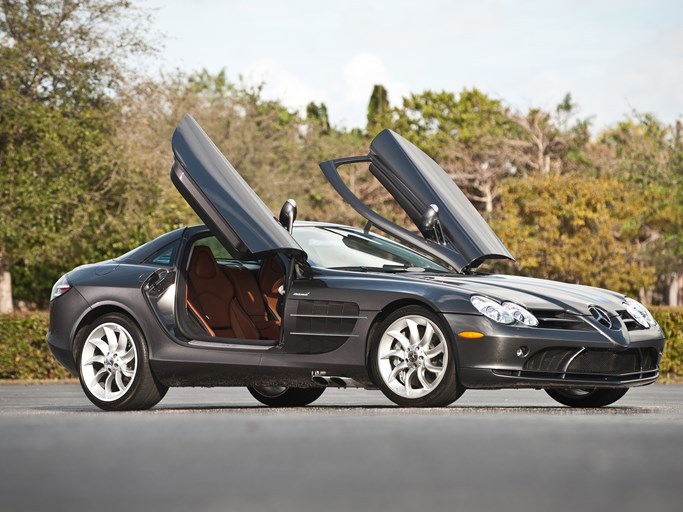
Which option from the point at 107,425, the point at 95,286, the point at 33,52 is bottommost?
the point at 107,425

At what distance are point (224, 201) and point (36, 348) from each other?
927cm

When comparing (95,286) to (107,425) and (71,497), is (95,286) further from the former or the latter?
(71,497)

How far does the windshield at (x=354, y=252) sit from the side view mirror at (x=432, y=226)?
0.69 feet

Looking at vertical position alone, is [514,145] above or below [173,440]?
above

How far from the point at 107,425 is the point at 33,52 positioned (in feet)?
72.3

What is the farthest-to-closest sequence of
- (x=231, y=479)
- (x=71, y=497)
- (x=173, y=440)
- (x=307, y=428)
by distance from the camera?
(x=307, y=428) → (x=173, y=440) → (x=231, y=479) → (x=71, y=497)

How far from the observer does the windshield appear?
10.1m

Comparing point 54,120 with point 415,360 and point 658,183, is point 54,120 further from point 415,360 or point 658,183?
point 415,360


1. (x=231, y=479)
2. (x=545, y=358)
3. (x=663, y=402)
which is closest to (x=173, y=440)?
(x=231, y=479)

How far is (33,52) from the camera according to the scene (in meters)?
29.2

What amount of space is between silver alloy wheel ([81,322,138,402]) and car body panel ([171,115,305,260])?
1.20 meters

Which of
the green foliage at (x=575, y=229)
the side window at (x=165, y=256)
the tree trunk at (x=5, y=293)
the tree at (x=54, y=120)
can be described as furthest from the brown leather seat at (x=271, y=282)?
the green foliage at (x=575, y=229)

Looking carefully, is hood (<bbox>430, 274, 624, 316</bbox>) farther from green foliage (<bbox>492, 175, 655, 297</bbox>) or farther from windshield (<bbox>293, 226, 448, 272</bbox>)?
green foliage (<bbox>492, 175, 655, 297</bbox>)

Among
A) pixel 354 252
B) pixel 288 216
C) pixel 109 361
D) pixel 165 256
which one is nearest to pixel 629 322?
pixel 354 252
